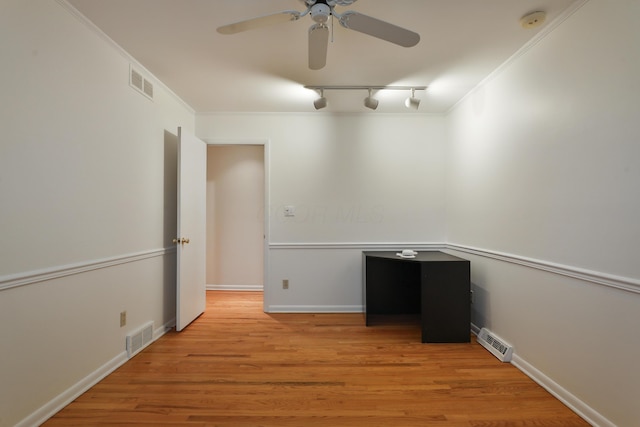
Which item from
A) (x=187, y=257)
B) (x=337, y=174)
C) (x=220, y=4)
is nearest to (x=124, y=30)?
(x=220, y=4)

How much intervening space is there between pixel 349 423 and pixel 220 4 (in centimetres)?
251

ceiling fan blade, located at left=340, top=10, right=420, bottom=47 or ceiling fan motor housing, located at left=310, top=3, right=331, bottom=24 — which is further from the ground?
ceiling fan motor housing, located at left=310, top=3, right=331, bottom=24

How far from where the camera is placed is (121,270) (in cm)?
228

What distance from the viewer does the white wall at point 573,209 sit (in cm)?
148

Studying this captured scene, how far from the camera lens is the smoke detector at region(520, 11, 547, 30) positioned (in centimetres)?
181

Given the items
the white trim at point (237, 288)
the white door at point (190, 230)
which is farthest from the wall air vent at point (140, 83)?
the white trim at point (237, 288)

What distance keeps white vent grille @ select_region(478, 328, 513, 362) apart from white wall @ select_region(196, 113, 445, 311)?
1.21 metres

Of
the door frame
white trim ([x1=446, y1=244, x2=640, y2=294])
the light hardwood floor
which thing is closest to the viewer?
white trim ([x1=446, y1=244, x2=640, y2=294])

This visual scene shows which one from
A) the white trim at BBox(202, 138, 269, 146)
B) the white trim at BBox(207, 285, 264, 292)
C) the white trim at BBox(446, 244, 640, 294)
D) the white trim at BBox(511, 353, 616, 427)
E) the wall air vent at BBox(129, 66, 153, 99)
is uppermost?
the wall air vent at BBox(129, 66, 153, 99)

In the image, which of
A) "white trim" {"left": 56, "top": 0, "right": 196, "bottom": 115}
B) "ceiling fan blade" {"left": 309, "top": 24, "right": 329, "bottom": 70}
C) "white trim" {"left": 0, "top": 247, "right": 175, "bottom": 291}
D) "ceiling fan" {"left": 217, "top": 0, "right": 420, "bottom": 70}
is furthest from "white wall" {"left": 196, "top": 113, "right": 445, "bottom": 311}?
"ceiling fan" {"left": 217, "top": 0, "right": 420, "bottom": 70}

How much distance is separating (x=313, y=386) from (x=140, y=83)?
108 inches

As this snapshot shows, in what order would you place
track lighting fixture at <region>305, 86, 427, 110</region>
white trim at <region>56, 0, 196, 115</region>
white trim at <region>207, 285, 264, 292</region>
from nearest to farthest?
white trim at <region>56, 0, 196, 115</region>
track lighting fixture at <region>305, 86, 427, 110</region>
white trim at <region>207, 285, 264, 292</region>

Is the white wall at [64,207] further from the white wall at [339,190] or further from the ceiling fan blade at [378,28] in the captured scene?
the ceiling fan blade at [378,28]

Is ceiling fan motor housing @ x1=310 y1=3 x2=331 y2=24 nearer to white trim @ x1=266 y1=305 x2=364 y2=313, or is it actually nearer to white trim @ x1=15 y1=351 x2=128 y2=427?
white trim @ x1=15 y1=351 x2=128 y2=427
